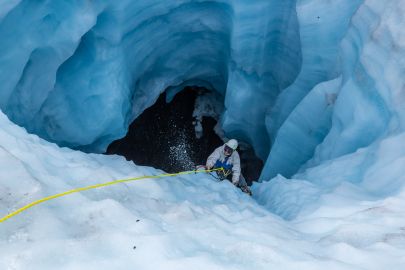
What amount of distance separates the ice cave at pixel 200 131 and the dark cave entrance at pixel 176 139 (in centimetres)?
3

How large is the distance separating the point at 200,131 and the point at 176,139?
47cm

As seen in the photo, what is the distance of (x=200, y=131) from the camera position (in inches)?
294

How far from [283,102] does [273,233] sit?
116 inches

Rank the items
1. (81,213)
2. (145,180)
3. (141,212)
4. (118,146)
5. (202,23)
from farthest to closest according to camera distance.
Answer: (118,146) < (202,23) < (145,180) < (141,212) < (81,213)

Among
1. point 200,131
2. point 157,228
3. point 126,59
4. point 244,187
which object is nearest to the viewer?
point 157,228

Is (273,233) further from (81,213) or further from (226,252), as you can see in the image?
(81,213)

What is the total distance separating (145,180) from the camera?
11.1ft

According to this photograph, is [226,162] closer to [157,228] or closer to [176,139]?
[176,139]

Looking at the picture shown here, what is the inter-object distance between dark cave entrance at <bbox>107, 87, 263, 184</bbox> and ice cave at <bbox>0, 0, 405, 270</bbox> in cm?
3

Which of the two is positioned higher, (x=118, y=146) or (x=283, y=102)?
(x=283, y=102)

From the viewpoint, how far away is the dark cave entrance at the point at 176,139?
22.7 feet

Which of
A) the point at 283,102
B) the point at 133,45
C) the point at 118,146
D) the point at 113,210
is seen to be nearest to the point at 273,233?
the point at 113,210

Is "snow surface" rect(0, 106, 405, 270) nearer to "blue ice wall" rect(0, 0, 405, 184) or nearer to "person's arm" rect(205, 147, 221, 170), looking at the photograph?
"blue ice wall" rect(0, 0, 405, 184)

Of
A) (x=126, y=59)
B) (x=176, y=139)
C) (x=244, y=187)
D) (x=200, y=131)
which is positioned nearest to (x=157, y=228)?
(x=244, y=187)
